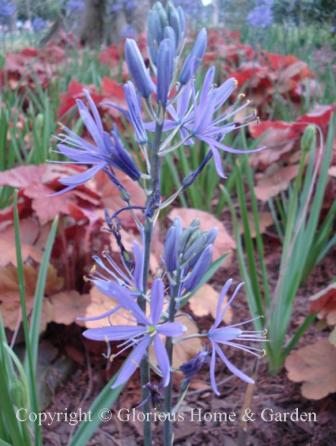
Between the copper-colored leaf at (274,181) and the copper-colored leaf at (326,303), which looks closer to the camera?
the copper-colored leaf at (326,303)

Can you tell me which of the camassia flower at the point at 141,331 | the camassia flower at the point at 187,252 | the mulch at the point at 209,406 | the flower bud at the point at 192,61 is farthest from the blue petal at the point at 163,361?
the mulch at the point at 209,406

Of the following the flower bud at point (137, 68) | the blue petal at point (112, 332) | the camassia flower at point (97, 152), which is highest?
the flower bud at point (137, 68)

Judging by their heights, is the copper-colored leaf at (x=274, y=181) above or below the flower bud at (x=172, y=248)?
below

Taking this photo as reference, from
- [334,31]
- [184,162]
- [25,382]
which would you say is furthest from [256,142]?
[334,31]

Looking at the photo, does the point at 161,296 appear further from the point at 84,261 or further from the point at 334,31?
the point at 334,31

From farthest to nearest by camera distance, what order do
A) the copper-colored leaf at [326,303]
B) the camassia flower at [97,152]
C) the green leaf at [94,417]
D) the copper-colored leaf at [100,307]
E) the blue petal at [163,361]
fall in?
the copper-colored leaf at [100,307], the copper-colored leaf at [326,303], the green leaf at [94,417], the camassia flower at [97,152], the blue petal at [163,361]

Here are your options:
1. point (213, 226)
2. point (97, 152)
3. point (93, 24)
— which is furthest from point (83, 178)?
point (93, 24)

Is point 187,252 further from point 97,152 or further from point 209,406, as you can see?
point 209,406

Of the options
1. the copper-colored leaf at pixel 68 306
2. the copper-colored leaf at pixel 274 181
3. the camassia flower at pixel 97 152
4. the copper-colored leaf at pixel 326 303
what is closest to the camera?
the camassia flower at pixel 97 152

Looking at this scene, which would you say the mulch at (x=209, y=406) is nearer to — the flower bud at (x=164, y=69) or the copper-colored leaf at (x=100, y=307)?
the copper-colored leaf at (x=100, y=307)
